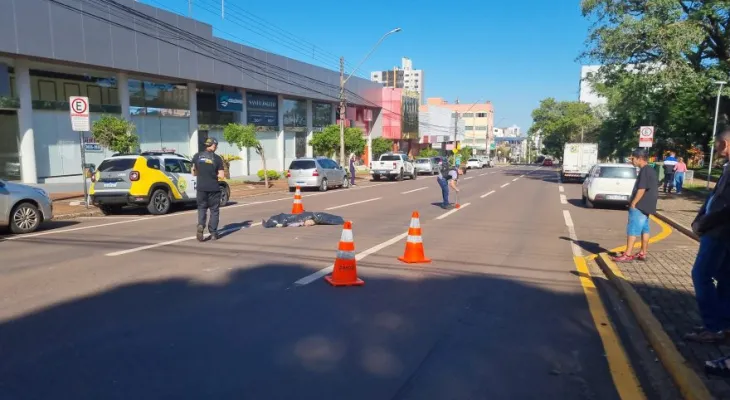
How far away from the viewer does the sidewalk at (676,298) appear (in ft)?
13.4

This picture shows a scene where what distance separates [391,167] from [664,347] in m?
29.3

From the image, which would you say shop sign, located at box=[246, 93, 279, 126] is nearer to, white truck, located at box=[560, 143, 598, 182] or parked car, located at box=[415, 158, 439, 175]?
parked car, located at box=[415, 158, 439, 175]

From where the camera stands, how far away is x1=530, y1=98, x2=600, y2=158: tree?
261 ft

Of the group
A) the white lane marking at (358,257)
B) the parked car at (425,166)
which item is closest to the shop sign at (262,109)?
the parked car at (425,166)

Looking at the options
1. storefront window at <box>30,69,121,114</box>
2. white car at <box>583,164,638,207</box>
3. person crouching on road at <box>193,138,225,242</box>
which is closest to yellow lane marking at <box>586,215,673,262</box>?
white car at <box>583,164,638,207</box>

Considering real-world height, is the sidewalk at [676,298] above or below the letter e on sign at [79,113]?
below

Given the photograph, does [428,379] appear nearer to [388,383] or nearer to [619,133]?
[388,383]

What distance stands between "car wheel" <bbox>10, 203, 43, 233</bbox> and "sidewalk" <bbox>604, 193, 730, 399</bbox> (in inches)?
442

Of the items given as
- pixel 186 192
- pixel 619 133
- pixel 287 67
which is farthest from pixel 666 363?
pixel 619 133

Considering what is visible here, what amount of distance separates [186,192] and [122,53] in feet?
39.9

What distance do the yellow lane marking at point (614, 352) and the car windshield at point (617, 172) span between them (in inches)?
441

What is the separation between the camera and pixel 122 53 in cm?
2344

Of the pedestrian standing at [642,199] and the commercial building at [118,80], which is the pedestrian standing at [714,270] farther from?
the commercial building at [118,80]

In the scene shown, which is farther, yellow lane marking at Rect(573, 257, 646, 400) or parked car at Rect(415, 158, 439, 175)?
parked car at Rect(415, 158, 439, 175)
